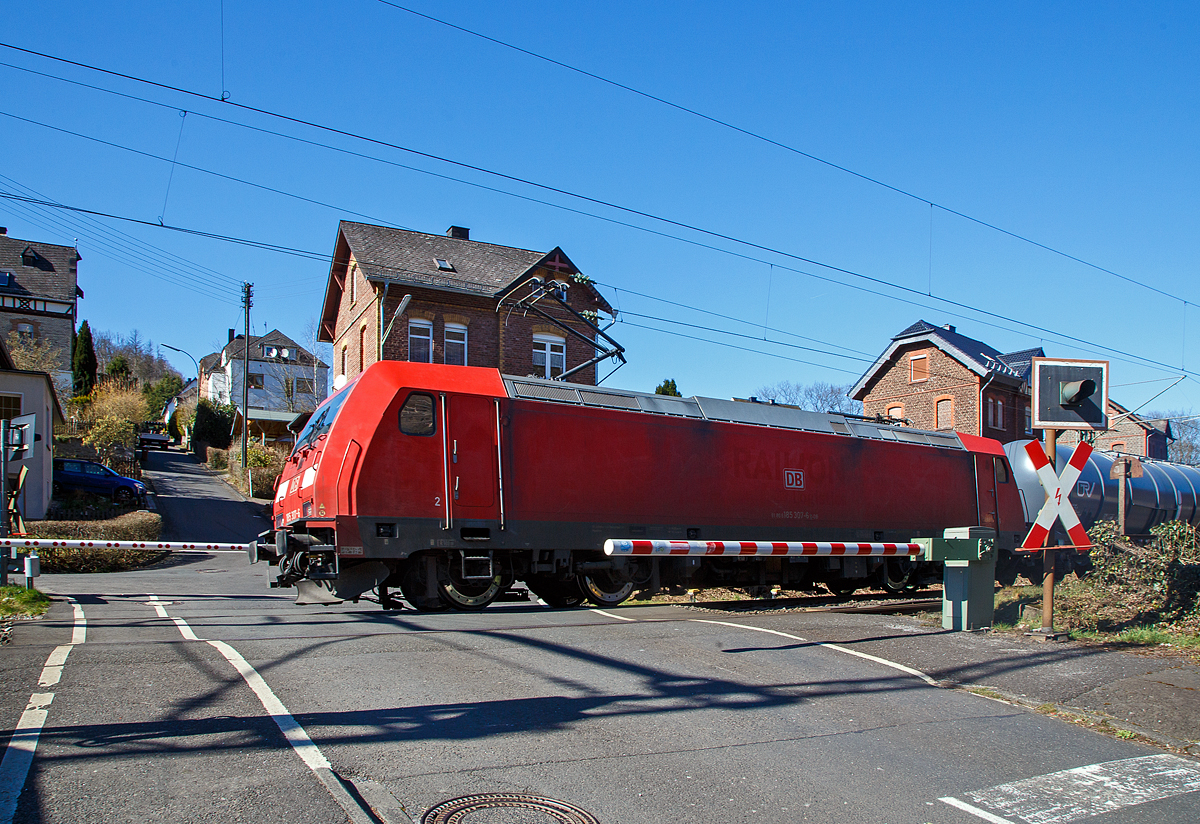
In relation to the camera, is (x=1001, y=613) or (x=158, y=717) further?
(x=1001, y=613)

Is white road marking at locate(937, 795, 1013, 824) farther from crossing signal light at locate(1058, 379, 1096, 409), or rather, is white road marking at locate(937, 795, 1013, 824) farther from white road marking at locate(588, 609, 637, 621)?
crossing signal light at locate(1058, 379, 1096, 409)

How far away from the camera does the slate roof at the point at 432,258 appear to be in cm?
2731

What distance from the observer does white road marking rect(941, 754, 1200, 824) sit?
405 centimetres

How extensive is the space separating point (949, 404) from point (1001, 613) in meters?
30.2

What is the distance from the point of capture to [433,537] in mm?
9477

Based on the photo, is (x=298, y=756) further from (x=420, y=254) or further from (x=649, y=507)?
(x=420, y=254)

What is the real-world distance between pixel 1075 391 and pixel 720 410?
509 cm

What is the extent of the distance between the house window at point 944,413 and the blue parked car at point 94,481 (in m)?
34.2

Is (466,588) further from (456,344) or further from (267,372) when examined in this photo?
(267,372)

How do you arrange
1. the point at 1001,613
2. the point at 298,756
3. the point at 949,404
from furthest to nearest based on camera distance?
1. the point at 949,404
2. the point at 1001,613
3. the point at 298,756

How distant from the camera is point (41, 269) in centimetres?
5053

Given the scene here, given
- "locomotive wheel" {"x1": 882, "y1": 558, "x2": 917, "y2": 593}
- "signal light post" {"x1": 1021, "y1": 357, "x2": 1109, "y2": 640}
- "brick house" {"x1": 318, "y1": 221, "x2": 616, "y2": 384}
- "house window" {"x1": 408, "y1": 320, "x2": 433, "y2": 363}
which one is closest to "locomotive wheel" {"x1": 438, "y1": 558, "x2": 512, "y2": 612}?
"signal light post" {"x1": 1021, "y1": 357, "x2": 1109, "y2": 640}

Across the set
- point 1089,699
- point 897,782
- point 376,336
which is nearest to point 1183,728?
point 1089,699

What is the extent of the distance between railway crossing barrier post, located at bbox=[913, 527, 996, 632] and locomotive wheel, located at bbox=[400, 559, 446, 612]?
5788 mm
